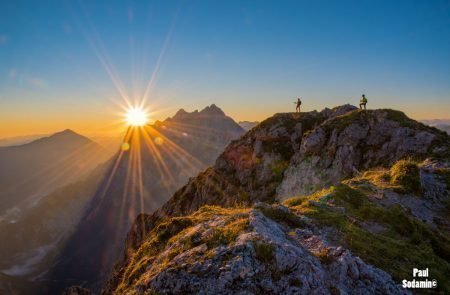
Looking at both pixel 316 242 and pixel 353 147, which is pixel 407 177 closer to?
pixel 316 242

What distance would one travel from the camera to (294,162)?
196ft

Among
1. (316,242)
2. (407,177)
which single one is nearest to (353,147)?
(407,177)

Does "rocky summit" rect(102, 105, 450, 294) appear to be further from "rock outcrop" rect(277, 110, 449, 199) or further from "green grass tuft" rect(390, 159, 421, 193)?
"rock outcrop" rect(277, 110, 449, 199)

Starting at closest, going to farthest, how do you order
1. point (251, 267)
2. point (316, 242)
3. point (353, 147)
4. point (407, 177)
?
point (251, 267)
point (316, 242)
point (407, 177)
point (353, 147)

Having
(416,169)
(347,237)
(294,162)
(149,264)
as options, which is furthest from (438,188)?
(294,162)

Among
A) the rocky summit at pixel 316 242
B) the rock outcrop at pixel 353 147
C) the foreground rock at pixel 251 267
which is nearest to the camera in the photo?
the foreground rock at pixel 251 267

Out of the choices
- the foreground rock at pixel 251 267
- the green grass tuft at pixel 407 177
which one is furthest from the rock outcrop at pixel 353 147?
the foreground rock at pixel 251 267

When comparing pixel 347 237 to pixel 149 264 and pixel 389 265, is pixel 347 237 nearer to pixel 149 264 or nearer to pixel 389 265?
pixel 389 265

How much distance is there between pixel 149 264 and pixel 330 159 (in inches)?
1802

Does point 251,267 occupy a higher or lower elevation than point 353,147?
higher

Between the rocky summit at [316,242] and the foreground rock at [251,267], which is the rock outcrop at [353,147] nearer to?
the rocky summit at [316,242]

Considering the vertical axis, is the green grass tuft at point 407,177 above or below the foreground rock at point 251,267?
below

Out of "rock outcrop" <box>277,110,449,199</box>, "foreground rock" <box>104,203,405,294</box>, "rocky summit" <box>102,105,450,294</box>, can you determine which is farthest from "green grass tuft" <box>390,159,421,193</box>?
"foreground rock" <box>104,203,405,294</box>

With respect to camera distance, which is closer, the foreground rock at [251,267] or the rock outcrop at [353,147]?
the foreground rock at [251,267]
